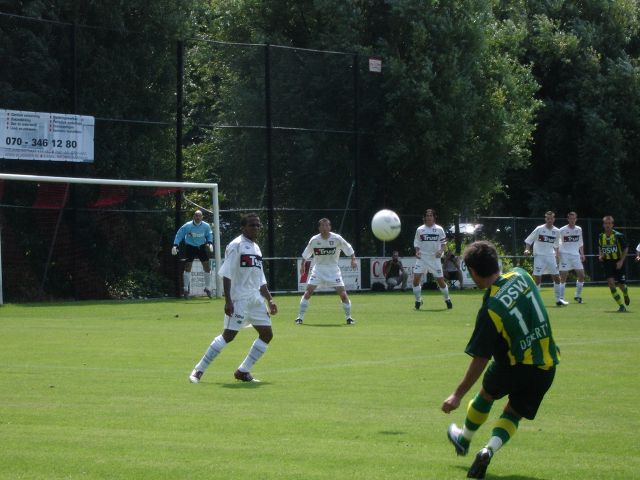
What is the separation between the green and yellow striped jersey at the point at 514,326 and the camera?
7.34m

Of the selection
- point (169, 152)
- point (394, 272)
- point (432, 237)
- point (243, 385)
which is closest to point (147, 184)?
point (169, 152)

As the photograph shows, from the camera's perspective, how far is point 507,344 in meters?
7.45

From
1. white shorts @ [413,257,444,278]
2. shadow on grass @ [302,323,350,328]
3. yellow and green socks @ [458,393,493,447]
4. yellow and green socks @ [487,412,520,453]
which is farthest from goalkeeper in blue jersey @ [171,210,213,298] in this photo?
yellow and green socks @ [487,412,520,453]

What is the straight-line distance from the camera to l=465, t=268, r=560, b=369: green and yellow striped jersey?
734 cm

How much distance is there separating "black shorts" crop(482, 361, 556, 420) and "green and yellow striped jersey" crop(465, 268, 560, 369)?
A: 67mm

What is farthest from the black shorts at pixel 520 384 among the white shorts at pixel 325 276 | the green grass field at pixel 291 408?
the white shorts at pixel 325 276

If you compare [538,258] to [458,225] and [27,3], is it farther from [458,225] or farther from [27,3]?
[27,3]

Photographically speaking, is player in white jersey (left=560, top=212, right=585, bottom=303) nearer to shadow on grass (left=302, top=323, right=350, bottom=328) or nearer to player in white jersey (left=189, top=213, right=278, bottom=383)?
shadow on grass (left=302, top=323, right=350, bottom=328)

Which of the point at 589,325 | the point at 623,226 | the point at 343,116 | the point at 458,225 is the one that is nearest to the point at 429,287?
the point at 458,225

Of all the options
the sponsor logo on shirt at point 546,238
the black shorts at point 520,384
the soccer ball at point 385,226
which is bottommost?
the black shorts at point 520,384

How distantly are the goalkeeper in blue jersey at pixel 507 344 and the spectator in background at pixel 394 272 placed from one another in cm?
3040

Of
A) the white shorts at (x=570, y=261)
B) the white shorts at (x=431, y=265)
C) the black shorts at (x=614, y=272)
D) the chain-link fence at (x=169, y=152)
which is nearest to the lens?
the black shorts at (x=614, y=272)

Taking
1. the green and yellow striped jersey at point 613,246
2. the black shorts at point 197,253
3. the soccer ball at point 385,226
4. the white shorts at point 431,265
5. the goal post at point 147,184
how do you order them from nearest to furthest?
the soccer ball at point 385,226
the green and yellow striped jersey at point 613,246
the white shorts at point 431,265
the goal post at point 147,184
the black shorts at point 197,253

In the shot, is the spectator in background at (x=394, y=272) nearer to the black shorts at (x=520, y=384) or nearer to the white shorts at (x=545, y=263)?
the white shorts at (x=545, y=263)
